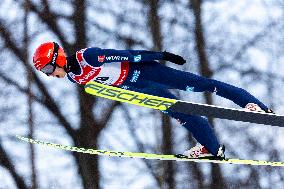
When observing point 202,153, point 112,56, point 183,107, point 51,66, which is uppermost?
point 112,56

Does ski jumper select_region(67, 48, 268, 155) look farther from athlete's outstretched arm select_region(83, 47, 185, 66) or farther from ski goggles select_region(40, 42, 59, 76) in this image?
ski goggles select_region(40, 42, 59, 76)

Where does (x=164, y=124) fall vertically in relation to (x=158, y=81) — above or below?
below

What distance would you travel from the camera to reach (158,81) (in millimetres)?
6629

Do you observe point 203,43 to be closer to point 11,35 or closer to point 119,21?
point 119,21

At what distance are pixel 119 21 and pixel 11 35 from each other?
312cm

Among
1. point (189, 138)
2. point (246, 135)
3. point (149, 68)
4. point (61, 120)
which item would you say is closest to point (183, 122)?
point (149, 68)

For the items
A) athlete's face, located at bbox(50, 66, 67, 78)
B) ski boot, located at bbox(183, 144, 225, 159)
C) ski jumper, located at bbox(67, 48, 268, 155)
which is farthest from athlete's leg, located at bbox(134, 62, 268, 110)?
athlete's face, located at bbox(50, 66, 67, 78)

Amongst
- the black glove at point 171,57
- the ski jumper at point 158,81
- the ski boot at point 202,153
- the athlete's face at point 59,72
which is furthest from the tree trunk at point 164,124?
the athlete's face at point 59,72

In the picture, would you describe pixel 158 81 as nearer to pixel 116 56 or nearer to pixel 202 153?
pixel 116 56

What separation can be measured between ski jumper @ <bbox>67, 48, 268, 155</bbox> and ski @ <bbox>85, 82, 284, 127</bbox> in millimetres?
118

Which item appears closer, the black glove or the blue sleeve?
the blue sleeve

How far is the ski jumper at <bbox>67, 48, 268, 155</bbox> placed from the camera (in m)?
6.44

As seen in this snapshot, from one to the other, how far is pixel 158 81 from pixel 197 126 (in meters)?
0.70

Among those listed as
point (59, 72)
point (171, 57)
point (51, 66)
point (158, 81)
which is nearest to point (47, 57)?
point (51, 66)
